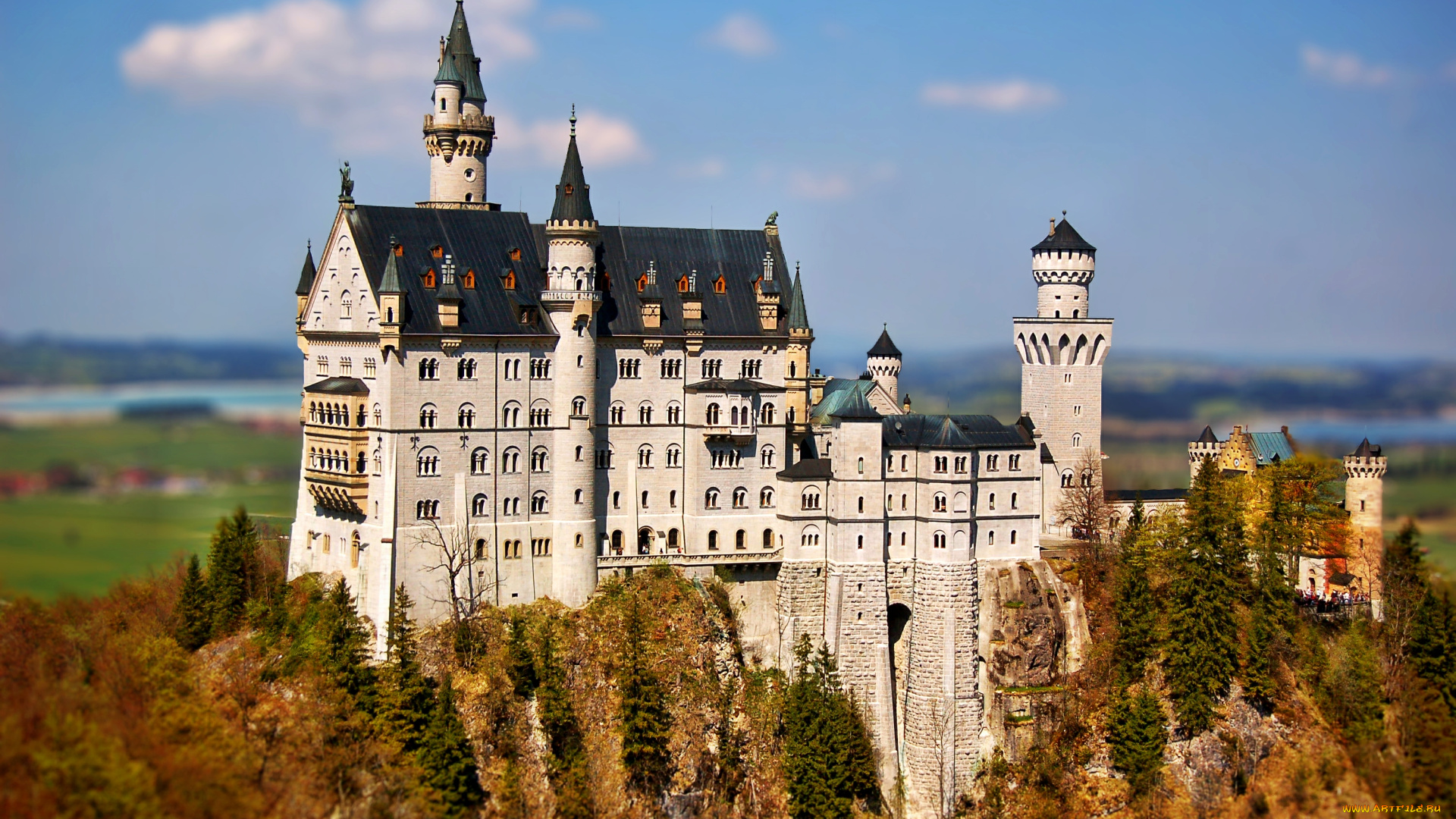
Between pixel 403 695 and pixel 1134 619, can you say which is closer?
pixel 403 695

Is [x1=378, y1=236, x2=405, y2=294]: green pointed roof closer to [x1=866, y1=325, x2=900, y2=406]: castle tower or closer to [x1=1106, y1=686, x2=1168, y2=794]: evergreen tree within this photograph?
[x1=866, y1=325, x2=900, y2=406]: castle tower

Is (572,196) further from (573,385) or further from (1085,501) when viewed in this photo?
(1085,501)

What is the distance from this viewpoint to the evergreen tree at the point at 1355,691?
86.9 metres

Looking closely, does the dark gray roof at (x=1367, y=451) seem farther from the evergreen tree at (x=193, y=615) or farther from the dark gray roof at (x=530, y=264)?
the evergreen tree at (x=193, y=615)

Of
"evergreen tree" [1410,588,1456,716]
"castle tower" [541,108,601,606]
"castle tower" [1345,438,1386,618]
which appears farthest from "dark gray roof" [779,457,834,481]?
"evergreen tree" [1410,588,1456,716]

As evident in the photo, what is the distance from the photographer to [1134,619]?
90.7 metres

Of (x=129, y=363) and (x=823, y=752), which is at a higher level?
(x=129, y=363)

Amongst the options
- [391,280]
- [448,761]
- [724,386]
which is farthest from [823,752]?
[391,280]

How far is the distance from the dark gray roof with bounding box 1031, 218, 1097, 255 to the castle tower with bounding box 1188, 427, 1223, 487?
41.8ft

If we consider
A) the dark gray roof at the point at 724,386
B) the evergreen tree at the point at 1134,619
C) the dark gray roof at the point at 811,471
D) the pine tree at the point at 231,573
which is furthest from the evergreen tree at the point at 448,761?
the evergreen tree at the point at 1134,619

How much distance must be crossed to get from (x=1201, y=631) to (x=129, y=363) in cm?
5613

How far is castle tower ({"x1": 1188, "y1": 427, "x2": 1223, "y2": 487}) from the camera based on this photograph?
102m

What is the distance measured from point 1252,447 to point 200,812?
64.5m

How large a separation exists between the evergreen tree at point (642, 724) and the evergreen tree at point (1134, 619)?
24337 millimetres
